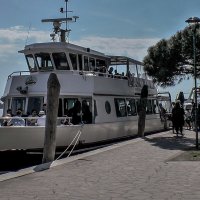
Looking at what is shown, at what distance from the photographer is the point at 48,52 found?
69.5 feet

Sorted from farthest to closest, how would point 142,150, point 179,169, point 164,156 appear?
point 142,150, point 164,156, point 179,169

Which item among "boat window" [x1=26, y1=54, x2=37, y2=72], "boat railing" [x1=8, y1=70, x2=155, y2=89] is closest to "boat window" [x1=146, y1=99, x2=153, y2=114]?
"boat railing" [x1=8, y1=70, x2=155, y2=89]

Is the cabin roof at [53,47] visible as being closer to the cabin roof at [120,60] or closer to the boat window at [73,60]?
the boat window at [73,60]

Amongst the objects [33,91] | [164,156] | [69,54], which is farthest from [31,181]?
[69,54]

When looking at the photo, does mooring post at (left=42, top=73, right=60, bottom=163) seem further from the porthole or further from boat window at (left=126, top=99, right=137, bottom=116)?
boat window at (left=126, top=99, right=137, bottom=116)

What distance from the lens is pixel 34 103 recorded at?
20.2 meters

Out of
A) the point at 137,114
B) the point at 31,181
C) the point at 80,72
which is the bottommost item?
the point at 31,181

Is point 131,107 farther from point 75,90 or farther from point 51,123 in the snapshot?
point 51,123

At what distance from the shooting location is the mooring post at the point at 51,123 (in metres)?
14.1

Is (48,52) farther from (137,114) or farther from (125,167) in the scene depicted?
(125,167)

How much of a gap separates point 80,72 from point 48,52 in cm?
203

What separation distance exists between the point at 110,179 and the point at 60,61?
450 inches

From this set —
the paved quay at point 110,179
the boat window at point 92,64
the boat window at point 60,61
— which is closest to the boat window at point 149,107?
the boat window at point 92,64

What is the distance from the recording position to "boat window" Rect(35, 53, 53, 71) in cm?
2135
